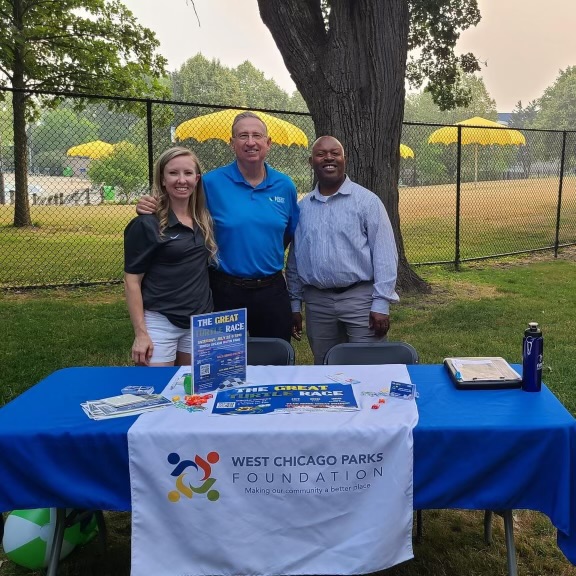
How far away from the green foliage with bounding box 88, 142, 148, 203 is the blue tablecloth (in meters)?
14.7

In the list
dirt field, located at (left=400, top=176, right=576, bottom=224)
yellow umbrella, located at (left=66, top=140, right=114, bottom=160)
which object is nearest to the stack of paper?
yellow umbrella, located at (left=66, top=140, right=114, bottom=160)

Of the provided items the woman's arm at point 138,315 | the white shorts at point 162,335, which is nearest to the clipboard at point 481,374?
the white shorts at point 162,335

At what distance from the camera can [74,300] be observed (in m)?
7.91

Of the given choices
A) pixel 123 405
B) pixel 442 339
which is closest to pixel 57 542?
pixel 123 405

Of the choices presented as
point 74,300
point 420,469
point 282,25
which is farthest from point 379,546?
point 74,300

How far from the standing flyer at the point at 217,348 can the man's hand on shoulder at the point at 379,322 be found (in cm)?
104

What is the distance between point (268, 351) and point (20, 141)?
10.4 metres

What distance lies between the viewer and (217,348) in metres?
2.37

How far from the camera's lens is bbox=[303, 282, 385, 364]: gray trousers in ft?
10.9

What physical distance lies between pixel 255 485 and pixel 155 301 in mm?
1170

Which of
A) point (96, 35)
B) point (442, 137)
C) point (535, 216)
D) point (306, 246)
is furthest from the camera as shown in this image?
point (535, 216)

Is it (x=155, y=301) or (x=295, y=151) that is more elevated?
(x=295, y=151)

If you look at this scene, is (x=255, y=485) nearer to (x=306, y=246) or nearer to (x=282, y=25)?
(x=306, y=246)

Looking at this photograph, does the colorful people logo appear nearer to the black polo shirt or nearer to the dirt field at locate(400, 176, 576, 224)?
the black polo shirt
